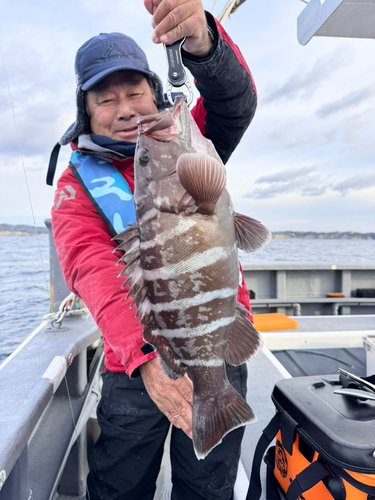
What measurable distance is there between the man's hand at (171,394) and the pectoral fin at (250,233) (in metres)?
0.60

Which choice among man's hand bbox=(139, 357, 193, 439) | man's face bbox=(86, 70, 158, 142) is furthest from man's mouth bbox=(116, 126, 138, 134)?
man's hand bbox=(139, 357, 193, 439)

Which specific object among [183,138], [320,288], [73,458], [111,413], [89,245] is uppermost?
[183,138]

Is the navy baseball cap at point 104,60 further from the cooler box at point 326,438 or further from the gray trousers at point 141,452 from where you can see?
the cooler box at point 326,438

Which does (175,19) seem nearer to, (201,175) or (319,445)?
(201,175)

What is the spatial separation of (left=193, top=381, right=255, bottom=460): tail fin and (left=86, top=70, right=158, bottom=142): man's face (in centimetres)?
158

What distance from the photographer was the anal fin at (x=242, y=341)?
1.33 m

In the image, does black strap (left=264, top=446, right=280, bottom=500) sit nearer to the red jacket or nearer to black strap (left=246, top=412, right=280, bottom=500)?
black strap (left=246, top=412, right=280, bottom=500)

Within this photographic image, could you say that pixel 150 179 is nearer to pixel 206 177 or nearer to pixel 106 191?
pixel 206 177

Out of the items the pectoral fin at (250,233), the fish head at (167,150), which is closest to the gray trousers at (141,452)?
the pectoral fin at (250,233)

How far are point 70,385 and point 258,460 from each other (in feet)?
6.37

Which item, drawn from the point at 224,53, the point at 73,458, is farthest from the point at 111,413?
the point at 224,53

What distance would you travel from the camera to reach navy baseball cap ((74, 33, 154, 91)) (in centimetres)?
184

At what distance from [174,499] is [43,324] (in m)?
2.08

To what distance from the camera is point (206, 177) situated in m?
1.06
